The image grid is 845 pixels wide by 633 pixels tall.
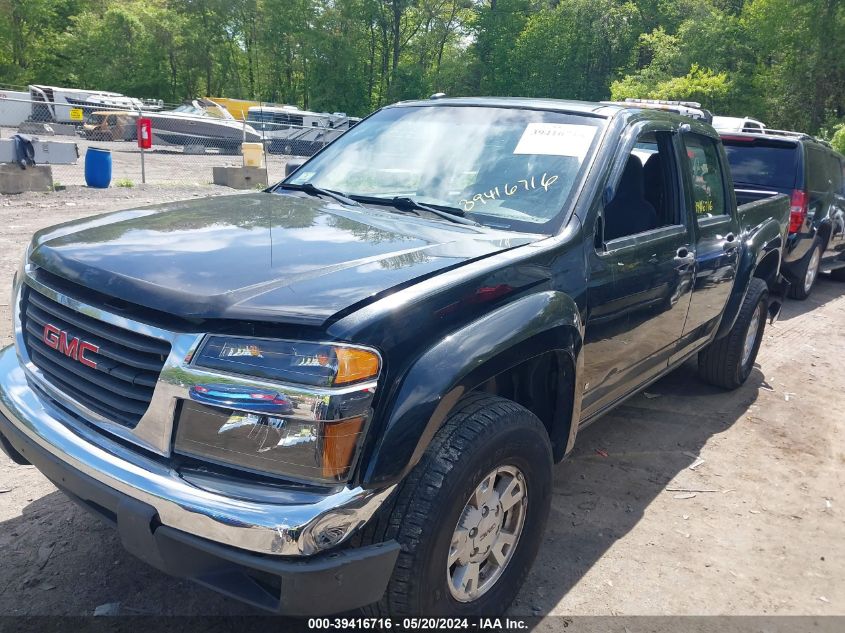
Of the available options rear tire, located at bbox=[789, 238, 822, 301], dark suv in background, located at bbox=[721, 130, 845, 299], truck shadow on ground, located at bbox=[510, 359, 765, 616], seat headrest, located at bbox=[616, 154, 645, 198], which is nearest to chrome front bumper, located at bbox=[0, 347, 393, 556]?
truck shadow on ground, located at bbox=[510, 359, 765, 616]

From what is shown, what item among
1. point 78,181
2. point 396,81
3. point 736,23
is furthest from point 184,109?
point 736,23

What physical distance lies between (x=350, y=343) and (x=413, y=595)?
0.80m

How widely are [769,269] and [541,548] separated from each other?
3512mm

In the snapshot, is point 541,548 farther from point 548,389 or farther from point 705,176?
point 705,176

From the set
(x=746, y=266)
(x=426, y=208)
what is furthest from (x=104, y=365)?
(x=746, y=266)

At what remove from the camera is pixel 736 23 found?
33500mm

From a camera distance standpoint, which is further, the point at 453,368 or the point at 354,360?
the point at 453,368

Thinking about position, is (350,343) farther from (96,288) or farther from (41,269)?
(41,269)

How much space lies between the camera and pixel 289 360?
1875 millimetres

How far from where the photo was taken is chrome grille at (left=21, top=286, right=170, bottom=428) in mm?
1994

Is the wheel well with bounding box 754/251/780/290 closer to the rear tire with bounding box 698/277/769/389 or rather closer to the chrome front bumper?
the rear tire with bounding box 698/277/769/389

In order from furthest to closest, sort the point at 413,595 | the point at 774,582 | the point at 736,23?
the point at 736,23 < the point at 774,582 < the point at 413,595

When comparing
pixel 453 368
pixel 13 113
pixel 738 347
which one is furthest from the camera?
pixel 13 113

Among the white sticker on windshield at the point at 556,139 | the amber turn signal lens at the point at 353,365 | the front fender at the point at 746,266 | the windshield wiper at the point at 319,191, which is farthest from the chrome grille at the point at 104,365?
the front fender at the point at 746,266
